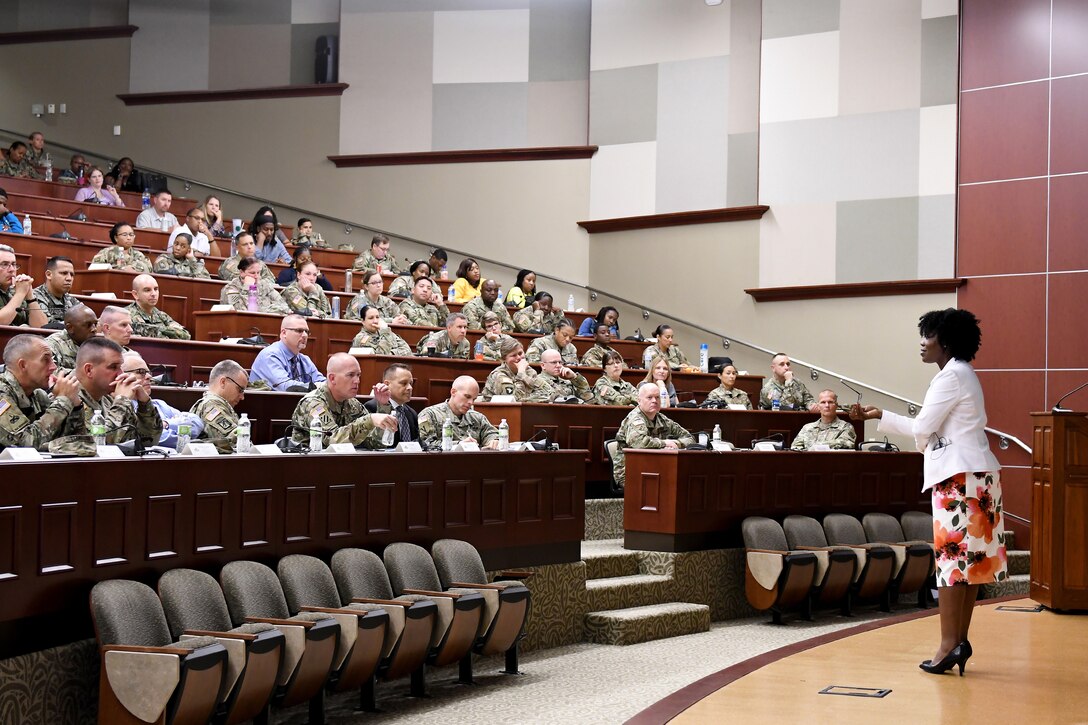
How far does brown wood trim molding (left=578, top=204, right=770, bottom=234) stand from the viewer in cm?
1168

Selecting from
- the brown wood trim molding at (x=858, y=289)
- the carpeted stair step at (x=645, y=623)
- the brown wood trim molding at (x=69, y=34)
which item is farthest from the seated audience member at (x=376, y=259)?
the carpeted stair step at (x=645, y=623)

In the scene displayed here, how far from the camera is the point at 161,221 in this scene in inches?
455

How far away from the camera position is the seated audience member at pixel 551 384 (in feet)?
27.5

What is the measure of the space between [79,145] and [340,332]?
304 inches

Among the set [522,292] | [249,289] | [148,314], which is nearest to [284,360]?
[148,314]

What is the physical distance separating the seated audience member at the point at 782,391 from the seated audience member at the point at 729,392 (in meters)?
0.18

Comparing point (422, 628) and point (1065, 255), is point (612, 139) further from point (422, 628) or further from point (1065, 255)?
point (422, 628)

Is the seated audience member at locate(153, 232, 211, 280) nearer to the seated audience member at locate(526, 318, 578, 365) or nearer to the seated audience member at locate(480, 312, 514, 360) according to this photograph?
the seated audience member at locate(480, 312, 514, 360)

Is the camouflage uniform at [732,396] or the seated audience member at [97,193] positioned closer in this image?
the camouflage uniform at [732,396]

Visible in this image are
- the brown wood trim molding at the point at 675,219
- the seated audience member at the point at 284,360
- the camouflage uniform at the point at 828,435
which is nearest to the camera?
the seated audience member at the point at 284,360

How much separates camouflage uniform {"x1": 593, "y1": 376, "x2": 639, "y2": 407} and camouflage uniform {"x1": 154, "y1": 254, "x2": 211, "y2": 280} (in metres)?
3.21

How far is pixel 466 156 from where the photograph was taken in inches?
524

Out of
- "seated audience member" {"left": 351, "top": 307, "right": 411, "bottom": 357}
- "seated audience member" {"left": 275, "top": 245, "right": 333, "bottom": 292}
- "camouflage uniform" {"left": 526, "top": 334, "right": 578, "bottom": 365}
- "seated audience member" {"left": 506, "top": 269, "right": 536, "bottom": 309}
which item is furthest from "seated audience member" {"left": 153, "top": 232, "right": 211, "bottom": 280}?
"seated audience member" {"left": 506, "top": 269, "right": 536, "bottom": 309}

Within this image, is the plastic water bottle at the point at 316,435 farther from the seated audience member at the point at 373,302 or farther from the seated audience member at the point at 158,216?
the seated audience member at the point at 158,216
